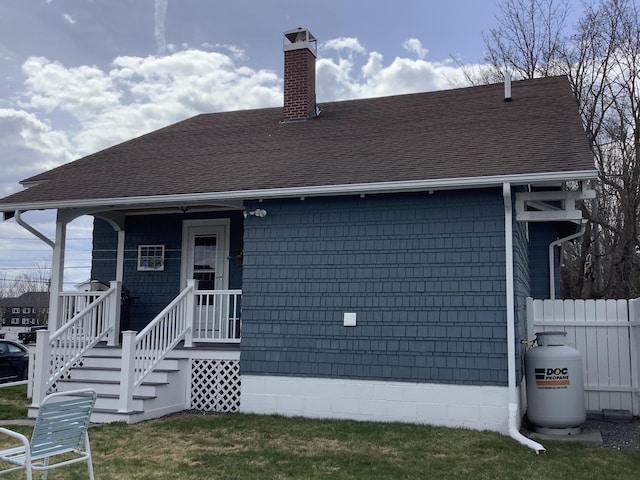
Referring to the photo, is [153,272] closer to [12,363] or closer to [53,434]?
[12,363]

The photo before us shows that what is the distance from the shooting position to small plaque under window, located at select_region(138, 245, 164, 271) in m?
11.1

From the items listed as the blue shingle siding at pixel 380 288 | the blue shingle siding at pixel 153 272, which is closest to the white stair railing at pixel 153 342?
the blue shingle siding at pixel 380 288

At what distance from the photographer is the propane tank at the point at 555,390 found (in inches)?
292

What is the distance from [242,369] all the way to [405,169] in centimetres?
355

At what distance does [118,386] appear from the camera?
27.9 ft

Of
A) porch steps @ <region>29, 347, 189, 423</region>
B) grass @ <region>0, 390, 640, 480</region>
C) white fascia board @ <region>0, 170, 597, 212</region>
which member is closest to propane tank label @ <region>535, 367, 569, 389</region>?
grass @ <region>0, 390, 640, 480</region>

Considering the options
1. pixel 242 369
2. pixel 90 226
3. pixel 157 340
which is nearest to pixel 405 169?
pixel 242 369

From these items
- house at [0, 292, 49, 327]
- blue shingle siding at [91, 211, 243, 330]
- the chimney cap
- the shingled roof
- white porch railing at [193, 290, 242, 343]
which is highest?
the chimney cap

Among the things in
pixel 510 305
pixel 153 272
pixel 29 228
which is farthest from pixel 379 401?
pixel 29 228

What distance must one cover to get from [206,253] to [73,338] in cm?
270

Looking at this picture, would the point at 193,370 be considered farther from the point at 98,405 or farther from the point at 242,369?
the point at 98,405

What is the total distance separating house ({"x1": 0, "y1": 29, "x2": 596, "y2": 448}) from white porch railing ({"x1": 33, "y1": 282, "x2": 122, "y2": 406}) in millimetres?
34

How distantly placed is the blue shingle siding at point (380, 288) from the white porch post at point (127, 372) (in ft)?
4.90

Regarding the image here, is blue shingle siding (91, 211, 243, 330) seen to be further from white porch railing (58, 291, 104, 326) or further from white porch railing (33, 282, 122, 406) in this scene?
white porch railing (58, 291, 104, 326)
